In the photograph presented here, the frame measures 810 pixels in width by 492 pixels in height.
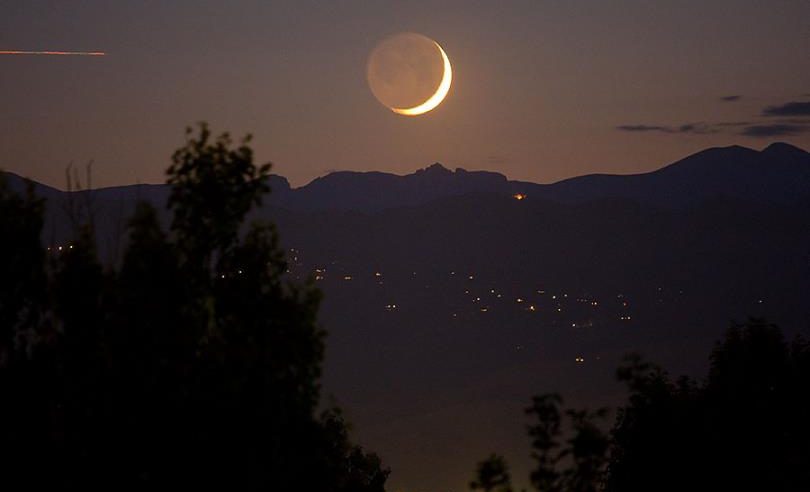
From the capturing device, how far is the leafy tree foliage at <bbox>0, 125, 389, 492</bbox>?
7254mm

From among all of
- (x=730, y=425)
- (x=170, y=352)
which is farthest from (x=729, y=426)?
(x=170, y=352)

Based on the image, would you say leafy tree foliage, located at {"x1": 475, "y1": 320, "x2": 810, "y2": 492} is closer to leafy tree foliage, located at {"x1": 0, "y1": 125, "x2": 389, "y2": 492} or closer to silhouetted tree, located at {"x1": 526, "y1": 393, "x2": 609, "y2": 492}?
silhouetted tree, located at {"x1": 526, "y1": 393, "x2": 609, "y2": 492}

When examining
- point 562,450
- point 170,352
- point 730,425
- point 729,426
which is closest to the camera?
point 562,450

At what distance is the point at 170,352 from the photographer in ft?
25.0

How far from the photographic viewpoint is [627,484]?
19719 millimetres

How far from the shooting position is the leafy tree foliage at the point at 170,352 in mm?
7254

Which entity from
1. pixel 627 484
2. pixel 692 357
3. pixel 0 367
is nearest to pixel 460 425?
pixel 692 357

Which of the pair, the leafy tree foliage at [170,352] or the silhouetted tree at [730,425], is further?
the silhouetted tree at [730,425]

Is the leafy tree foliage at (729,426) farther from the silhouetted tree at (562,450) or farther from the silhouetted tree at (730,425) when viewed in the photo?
the silhouetted tree at (562,450)

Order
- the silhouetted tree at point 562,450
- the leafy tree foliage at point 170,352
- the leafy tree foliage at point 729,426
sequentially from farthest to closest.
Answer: the leafy tree foliage at point 729,426
the leafy tree foliage at point 170,352
the silhouetted tree at point 562,450

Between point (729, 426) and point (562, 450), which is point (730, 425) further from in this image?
point (562, 450)

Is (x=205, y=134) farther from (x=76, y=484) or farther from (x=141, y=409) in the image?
(x=76, y=484)

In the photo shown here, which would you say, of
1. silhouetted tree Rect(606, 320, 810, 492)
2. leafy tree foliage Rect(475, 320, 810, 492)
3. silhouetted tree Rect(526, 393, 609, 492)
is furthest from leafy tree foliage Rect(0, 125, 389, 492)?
silhouetted tree Rect(606, 320, 810, 492)

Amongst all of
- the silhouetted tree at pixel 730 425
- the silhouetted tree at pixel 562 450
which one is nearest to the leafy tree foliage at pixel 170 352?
the silhouetted tree at pixel 562 450
